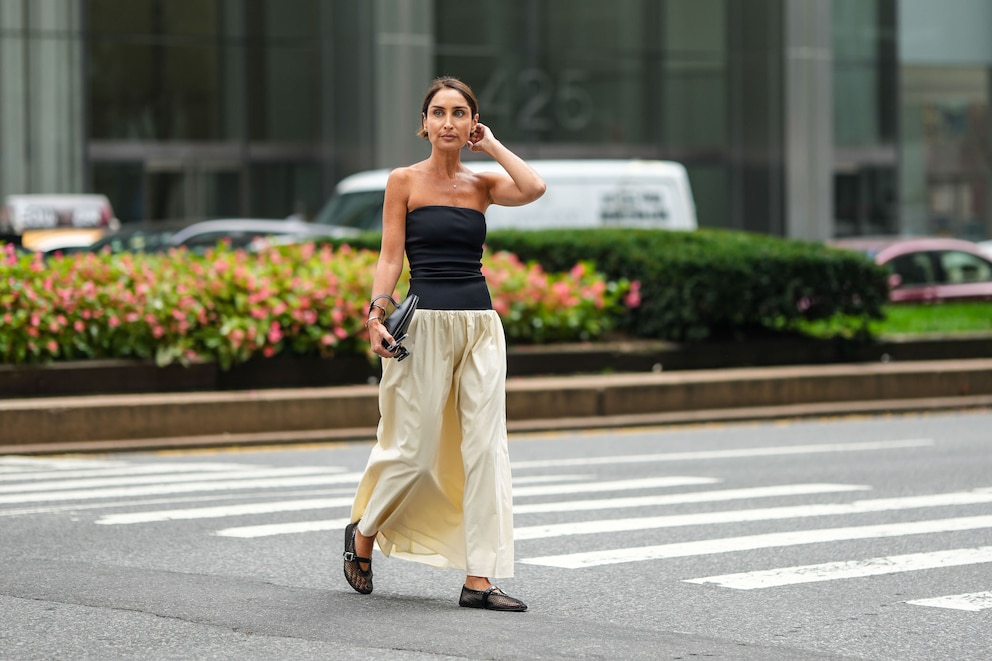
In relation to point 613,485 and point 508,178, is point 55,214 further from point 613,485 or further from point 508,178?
point 508,178

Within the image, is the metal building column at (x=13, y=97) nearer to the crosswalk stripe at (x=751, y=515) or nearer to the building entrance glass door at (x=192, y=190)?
the building entrance glass door at (x=192, y=190)

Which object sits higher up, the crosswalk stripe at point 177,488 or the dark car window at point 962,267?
the dark car window at point 962,267

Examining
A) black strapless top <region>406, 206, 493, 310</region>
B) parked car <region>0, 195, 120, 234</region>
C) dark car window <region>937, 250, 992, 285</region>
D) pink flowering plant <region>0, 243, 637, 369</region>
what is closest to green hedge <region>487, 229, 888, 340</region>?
pink flowering plant <region>0, 243, 637, 369</region>

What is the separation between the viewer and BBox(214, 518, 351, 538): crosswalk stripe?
8.52 m

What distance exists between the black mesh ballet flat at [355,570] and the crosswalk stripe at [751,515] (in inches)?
68.9

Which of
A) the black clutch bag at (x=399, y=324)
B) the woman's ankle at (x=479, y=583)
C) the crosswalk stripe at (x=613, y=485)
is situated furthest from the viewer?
the crosswalk stripe at (x=613, y=485)

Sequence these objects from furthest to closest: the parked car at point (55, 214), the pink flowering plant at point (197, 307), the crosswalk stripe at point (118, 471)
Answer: the parked car at point (55, 214) < the pink flowering plant at point (197, 307) < the crosswalk stripe at point (118, 471)

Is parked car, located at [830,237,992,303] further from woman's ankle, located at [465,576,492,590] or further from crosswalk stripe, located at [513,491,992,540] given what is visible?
woman's ankle, located at [465,576,492,590]

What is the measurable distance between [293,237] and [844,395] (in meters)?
8.08

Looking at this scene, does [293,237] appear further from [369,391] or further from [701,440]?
[701,440]

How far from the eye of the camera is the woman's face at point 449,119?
21.7ft

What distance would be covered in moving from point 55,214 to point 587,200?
9.28m

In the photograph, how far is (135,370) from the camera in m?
14.0

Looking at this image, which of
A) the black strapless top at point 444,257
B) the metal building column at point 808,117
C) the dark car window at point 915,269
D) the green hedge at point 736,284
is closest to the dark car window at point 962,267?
the dark car window at point 915,269
